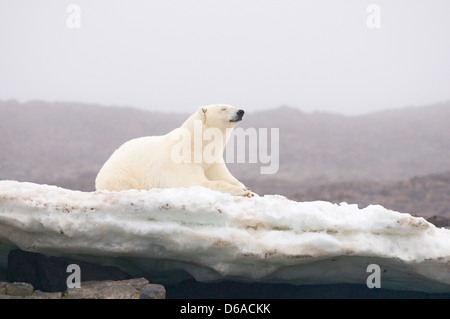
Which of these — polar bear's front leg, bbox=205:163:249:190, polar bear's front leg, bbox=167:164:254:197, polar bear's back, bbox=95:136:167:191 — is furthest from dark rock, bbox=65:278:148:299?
polar bear's front leg, bbox=205:163:249:190

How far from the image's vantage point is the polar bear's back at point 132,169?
6.95m

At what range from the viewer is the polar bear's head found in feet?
22.6

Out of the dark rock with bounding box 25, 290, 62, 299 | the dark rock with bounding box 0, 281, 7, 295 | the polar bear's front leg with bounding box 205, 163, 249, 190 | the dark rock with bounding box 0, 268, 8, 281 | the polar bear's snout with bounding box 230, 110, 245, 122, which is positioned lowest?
the dark rock with bounding box 25, 290, 62, 299

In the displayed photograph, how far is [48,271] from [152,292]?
4.69 ft

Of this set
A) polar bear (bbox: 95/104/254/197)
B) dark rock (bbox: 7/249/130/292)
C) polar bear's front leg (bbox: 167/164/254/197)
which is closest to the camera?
→ dark rock (bbox: 7/249/130/292)

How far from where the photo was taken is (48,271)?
612 centimetres

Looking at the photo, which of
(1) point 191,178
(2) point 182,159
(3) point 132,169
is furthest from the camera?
(3) point 132,169

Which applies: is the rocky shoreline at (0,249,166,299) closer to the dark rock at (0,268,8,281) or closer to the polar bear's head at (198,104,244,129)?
the dark rock at (0,268,8,281)

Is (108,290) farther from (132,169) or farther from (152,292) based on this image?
(132,169)

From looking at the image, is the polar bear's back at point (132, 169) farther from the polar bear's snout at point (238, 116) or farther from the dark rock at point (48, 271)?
the dark rock at point (48, 271)

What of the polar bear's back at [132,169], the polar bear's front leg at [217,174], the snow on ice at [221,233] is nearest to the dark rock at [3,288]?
the snow on ice at [221,233]

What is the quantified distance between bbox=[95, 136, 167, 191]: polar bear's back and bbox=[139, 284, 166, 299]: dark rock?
168cm

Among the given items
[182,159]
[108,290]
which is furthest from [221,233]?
[182,159]
